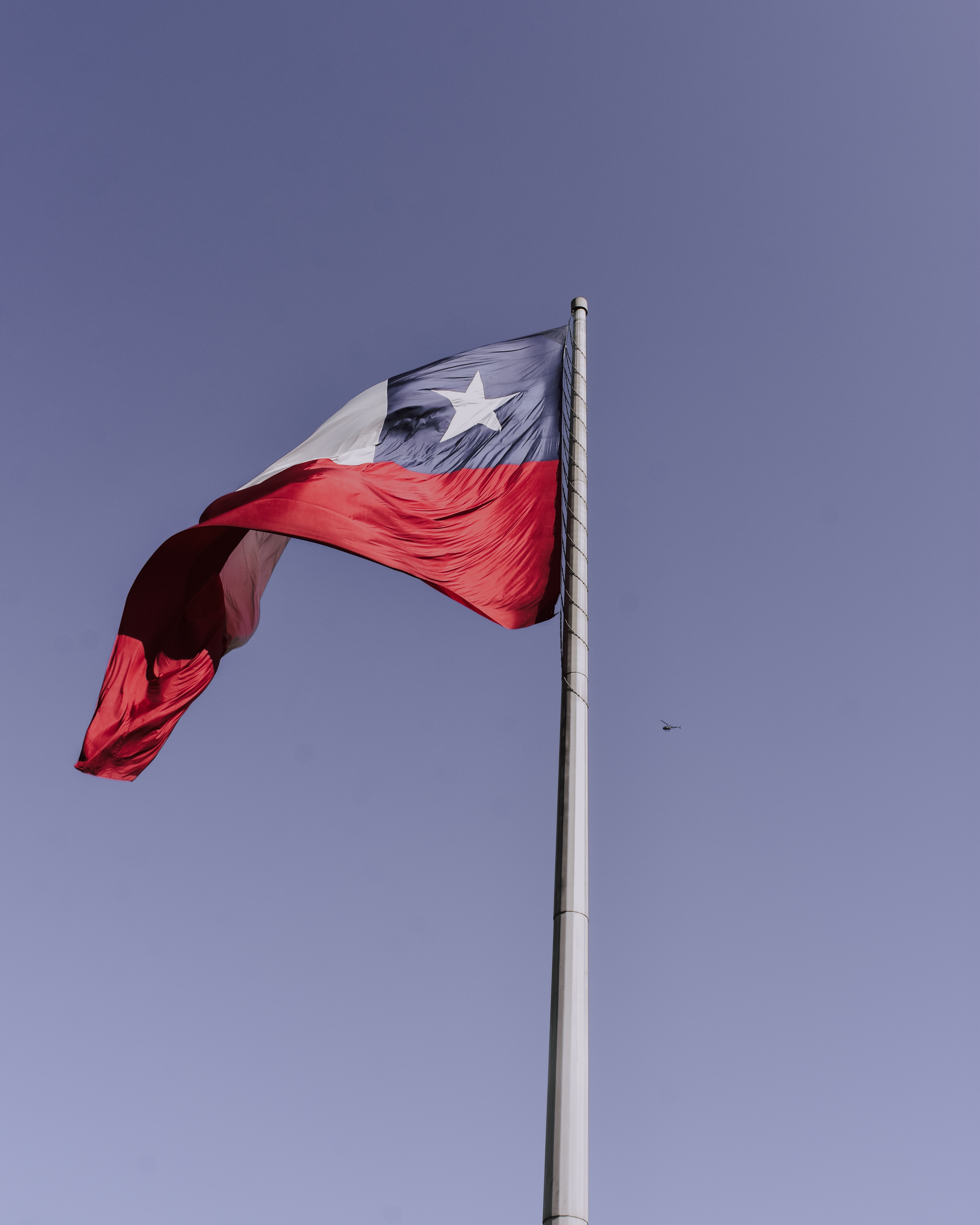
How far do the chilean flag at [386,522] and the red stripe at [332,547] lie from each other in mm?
15

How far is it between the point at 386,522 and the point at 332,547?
76 cm

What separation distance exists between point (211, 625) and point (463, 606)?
4.23 meters

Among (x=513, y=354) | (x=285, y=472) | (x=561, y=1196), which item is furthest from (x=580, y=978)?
(x=513, y=354)

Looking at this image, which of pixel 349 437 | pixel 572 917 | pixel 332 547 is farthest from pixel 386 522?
pixel 572 917

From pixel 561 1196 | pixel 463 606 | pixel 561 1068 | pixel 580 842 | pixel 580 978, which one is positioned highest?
pixel 463 606

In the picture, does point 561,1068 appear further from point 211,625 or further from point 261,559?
point 261,559

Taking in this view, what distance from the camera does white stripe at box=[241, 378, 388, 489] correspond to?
12.3 meters

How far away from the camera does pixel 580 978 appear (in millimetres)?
7910

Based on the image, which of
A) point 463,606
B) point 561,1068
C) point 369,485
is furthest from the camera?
point 369,485

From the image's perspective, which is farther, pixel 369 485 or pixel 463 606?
pixel 369 485

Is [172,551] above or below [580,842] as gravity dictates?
above

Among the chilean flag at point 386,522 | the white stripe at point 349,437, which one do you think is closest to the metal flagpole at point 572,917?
the chilean flag at point 386,522

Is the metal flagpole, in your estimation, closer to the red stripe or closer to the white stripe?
the red stripe

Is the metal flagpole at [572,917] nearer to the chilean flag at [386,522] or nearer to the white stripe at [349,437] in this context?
the chilean flag at [386,522]
